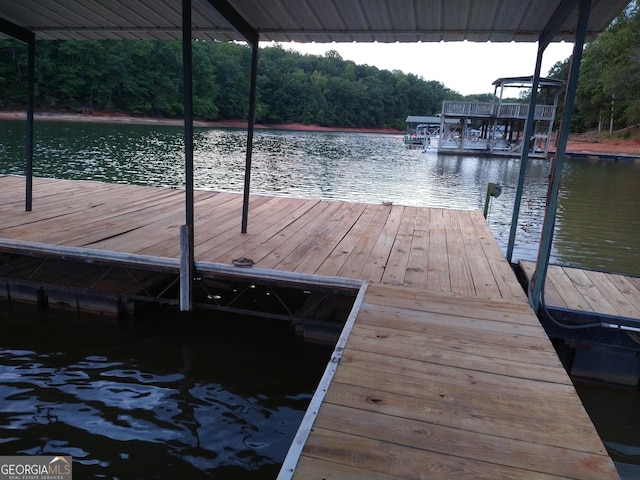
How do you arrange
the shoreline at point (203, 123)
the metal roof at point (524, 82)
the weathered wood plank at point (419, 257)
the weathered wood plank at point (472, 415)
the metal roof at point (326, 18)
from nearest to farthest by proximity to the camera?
1. the weathered wood plank at point (472, 415)
2. the metal roof at point (326, 18)
3. the weathered wood plank at point (419, 257)
4. the metal roof at point (524, 82)
5. the shoreline at point (203, 123)

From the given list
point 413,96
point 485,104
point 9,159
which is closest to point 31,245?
point 9,159

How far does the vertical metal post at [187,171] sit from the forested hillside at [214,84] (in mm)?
55182

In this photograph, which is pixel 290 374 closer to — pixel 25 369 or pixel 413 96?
pixel 25 369

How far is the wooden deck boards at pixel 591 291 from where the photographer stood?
15.6 ft

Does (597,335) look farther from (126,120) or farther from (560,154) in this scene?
(126,120)

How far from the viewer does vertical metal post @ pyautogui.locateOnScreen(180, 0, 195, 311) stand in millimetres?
4316

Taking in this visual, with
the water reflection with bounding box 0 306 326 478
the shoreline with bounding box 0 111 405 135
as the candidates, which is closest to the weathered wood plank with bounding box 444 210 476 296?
the water reflection with bounding box 0 306 326 478

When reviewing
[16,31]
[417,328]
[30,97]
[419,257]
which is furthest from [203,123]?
[417,328]

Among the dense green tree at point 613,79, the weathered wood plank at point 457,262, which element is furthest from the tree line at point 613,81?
the weathered wood plank at point 457,262

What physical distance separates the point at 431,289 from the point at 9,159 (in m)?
20.4

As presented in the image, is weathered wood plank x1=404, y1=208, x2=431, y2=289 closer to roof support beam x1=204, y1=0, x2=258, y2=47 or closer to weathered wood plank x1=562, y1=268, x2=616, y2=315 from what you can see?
weathered wood plank x1=562, y1=268, x2=616, y2=315

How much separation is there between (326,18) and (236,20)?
1.02 metres

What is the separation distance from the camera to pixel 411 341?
3.27 meters

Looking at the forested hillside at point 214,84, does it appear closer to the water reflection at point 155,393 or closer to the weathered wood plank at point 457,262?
the water reflection at point 155,393
